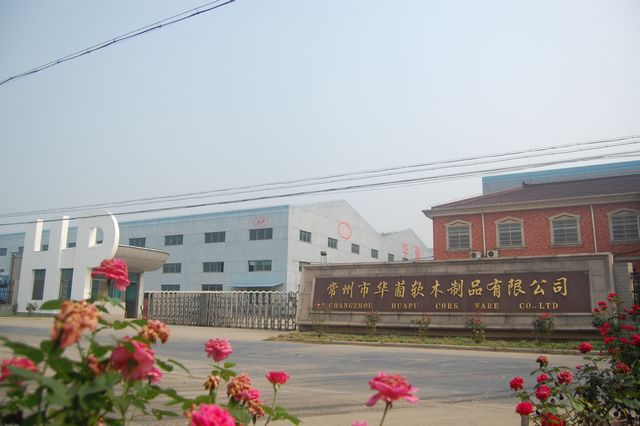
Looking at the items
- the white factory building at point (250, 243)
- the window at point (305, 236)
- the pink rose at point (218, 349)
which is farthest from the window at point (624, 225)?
the pink rose at point (218, 349)

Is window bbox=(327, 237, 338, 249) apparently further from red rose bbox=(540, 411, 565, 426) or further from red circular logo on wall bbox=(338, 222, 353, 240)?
red rose bbox=(540, 411, 565, 426)

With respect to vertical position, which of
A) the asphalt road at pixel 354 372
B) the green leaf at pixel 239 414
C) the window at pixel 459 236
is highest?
the window at pixel 459 236

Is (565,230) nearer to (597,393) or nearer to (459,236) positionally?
(459,236)

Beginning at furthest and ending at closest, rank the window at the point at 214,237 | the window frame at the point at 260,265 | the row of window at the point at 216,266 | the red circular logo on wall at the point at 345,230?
the red circular logo on wall at the point at 345,230 → the window at the point at 214,237 → the row of window at the point at 216,266 → the window frame at the point at 260,265

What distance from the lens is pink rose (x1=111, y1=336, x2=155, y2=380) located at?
1.55 meters

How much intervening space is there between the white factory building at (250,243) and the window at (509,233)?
17509 mm

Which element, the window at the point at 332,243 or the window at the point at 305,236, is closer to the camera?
the window at the point at 305,236

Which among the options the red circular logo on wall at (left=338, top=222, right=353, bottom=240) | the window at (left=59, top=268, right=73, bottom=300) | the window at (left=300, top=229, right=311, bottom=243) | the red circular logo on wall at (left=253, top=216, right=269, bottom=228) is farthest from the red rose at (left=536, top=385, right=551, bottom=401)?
the red circular logo on wall at (left=338, top=222, right=353, bottom=240)

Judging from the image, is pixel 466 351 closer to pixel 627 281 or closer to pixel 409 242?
pixel 627 281

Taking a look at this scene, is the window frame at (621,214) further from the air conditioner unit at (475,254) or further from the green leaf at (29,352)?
the green leaf at (29,352)

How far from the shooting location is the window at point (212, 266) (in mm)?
47562

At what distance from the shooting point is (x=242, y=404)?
2.39 meters

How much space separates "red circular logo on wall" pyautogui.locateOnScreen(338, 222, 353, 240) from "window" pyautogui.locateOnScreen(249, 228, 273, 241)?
8.88 m

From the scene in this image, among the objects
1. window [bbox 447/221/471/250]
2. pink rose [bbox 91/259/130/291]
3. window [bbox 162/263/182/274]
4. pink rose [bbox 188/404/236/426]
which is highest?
window [bbox 447/221/471/250]
